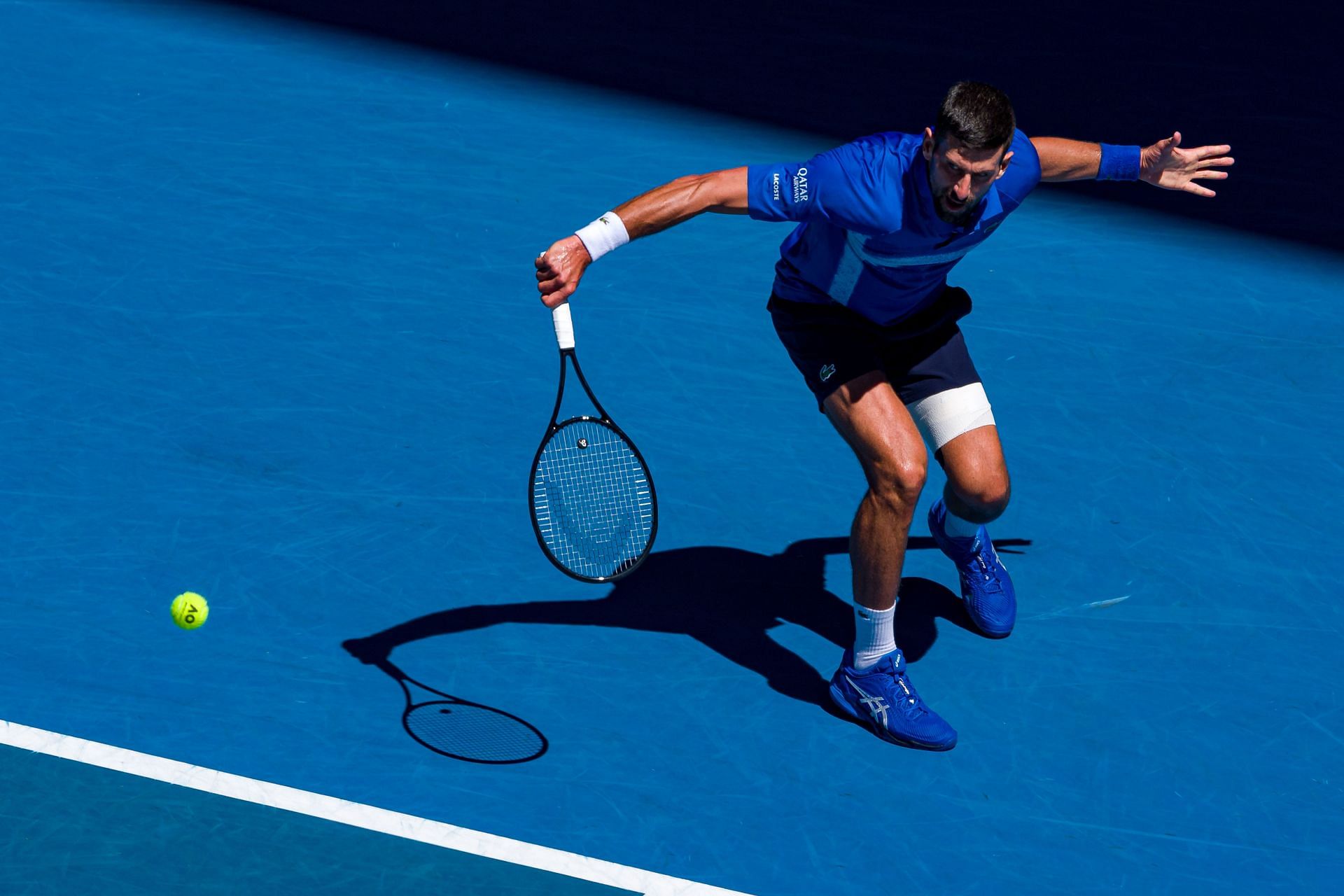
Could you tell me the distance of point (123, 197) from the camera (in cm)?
885

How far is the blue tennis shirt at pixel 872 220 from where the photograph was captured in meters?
5.34

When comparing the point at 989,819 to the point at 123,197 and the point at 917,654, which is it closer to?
the point at 917,654

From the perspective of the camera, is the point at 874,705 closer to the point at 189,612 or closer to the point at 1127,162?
the point at 1127,162

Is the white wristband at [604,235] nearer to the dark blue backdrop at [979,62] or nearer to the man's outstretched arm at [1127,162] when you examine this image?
the man's outstretched arm at [1127,162]

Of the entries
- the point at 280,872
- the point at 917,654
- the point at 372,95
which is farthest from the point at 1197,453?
the point at 372,95

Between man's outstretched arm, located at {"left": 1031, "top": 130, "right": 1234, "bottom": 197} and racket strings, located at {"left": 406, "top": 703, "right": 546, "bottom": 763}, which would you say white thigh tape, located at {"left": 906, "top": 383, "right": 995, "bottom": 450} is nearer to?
man's outstretched arm, located at {"left": 1031, "top": 130, "right": 1234, "bottom": 197}

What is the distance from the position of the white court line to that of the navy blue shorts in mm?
1643

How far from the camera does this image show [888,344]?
19.6ft

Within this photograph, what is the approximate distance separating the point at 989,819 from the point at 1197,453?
2.53 metres

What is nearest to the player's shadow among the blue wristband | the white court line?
the white court line

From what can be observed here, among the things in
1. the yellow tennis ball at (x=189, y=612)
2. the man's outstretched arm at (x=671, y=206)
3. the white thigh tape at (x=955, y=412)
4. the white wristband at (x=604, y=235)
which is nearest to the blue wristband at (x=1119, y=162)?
the white thigh tape at (x=955, y=412)

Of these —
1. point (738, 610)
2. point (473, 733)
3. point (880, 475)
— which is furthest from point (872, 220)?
point (473, 733)

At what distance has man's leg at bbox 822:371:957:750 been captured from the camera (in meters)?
5.52

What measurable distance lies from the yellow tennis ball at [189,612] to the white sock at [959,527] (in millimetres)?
2541
